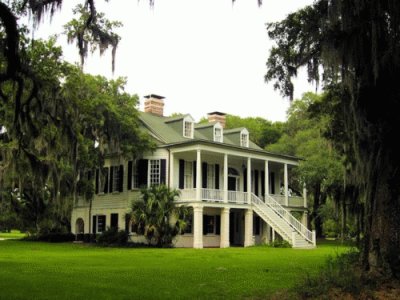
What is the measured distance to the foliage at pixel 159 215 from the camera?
26.5m

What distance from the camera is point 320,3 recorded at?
11.8 meters

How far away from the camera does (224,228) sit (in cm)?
2889

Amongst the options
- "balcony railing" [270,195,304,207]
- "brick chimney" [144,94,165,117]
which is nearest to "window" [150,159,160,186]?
"brick chimney" [144,94,165,117]

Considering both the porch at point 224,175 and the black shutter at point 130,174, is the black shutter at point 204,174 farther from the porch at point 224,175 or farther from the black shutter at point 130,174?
the black shutter at point 130,174

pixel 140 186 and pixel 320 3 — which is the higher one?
pixel 320 3

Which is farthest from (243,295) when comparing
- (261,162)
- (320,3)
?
(261,162)

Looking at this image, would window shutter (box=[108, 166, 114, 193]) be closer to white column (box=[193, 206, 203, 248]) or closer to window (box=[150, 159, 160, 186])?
window (box=[150, 159, 160, 186])

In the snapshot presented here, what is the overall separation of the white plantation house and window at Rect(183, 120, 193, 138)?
61mm

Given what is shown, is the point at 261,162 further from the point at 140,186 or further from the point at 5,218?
the point at 5,218

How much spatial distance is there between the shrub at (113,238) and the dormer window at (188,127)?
288 inches

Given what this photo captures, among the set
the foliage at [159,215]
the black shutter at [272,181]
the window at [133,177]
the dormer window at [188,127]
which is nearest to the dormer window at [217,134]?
the dormer window at [188,127]

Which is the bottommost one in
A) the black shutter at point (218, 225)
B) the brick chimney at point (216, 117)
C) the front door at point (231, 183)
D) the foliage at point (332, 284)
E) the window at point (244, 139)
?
the foliage at point (332, 284)

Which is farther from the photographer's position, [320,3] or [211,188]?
A: [211,188]

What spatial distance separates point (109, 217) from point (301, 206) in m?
12.4
